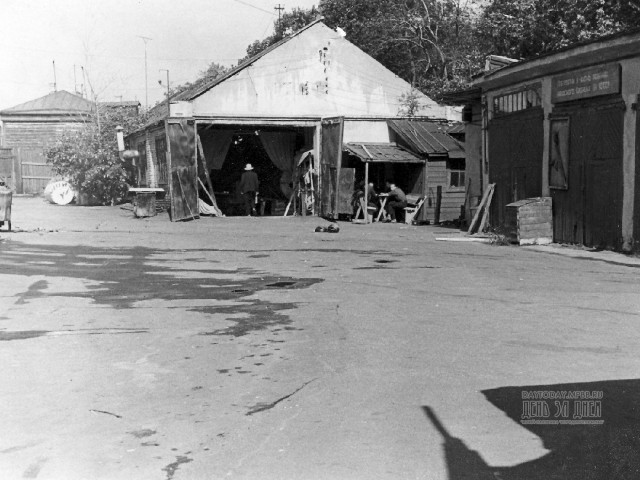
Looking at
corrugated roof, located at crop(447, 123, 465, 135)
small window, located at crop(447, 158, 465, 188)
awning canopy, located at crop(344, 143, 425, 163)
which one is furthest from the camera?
corrugated roof, located at crop(447, 123, 465, 135)

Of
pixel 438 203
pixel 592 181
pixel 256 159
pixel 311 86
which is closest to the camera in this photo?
pixel 592 181

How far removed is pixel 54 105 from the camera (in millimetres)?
60531

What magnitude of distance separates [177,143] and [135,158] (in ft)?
38.5

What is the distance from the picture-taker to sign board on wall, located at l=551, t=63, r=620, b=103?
54.7 ft

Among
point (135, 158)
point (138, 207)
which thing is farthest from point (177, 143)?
point (135, 158)

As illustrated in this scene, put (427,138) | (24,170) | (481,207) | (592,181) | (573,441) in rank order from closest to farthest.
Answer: (573,441), (592,181), (481,207), (427,138), (24,170)

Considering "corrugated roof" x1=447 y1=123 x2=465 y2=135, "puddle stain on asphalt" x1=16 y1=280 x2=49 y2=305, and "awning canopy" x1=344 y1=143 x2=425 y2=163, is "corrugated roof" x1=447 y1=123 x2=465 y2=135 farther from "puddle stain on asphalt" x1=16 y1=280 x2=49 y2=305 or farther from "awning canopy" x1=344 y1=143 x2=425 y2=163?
"puddle stain on asphalt" x1=16 y1=280 x2=49 y2=305

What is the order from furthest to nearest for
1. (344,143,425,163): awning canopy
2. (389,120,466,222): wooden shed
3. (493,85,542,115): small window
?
1. (389,120,466,222): wooden shed
2. (344,143,425,163): awning canopy
3. (493,85,542,115): small window

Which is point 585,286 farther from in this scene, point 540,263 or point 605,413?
point 605,413

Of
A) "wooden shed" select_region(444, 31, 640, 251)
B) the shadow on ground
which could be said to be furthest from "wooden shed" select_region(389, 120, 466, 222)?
the shadow on ground

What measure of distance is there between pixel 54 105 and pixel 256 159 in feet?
97.4

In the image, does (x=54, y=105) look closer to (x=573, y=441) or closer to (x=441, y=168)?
(x=441, y=168)

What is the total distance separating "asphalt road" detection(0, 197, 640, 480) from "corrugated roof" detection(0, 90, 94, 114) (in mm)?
48151

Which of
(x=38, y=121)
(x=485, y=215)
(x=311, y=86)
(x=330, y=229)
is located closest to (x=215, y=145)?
(x=311, y=86)
